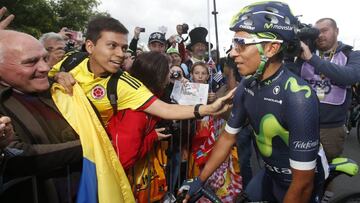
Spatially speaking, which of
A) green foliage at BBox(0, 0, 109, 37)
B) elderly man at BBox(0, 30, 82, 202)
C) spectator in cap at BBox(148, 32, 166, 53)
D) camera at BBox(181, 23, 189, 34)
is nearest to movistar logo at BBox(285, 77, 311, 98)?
elderly man at BBox(0, 30, 82, 202)

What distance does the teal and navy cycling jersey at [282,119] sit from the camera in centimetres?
199

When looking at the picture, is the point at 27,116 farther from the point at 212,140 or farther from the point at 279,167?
the point at 212,140

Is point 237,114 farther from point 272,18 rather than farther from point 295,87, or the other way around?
point 272,18

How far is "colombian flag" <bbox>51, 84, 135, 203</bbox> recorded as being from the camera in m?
2.02

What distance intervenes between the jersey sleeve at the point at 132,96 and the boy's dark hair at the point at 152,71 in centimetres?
39

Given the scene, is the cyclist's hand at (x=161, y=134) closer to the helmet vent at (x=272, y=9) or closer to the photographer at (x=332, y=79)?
the helmet vent at (x=272, y=9)

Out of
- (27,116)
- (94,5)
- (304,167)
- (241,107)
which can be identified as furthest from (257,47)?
(94,5)

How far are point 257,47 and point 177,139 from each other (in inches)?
57.5

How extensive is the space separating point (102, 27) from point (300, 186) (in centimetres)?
176

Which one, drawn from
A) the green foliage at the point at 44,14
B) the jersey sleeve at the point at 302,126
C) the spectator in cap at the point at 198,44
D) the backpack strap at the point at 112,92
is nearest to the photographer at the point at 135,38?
the spectator in cap at the point at 198,44

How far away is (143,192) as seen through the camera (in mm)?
2816

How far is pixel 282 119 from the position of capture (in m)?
2.11

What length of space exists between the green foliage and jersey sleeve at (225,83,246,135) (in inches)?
877

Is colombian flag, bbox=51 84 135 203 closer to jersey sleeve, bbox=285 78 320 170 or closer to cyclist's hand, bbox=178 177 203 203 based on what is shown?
cyclist's hand, bbox=178 177 203 203
